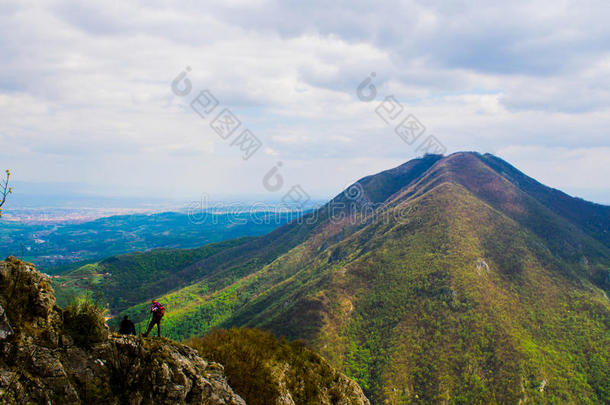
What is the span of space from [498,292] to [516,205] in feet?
232

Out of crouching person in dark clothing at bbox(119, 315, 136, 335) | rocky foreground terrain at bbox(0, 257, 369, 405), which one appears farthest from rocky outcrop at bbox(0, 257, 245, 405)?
crouching person in dark clothing at bbox(119, 315, 136, 335)

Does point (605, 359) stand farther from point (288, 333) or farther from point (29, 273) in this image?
point (29, 273)

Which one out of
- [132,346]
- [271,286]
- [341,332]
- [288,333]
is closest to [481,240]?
[341,332]

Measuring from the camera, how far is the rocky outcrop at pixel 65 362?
13359 millimetres

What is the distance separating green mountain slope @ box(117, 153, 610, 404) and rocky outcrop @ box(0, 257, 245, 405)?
6839 cm

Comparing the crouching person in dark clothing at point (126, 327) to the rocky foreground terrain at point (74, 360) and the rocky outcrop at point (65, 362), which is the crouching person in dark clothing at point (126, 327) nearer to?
the rocky foreground terrain at point (74, 360)

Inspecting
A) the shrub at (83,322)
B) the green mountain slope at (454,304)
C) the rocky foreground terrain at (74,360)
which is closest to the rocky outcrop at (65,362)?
the rocky foreground terrain at (74,360)

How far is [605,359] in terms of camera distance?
84188 millimetres

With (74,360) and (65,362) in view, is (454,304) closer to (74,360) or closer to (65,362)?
(74,360)

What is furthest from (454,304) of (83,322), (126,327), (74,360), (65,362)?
(65,362)

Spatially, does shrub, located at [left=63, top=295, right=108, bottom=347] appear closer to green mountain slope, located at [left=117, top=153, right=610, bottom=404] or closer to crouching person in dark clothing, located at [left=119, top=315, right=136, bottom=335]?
crouching person in dark clothing, located at [left=119, top=315, right=136, bottom=335]

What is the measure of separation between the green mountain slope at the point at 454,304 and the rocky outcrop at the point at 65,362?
6839 centimetres

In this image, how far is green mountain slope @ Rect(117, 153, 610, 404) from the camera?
77.8 meters

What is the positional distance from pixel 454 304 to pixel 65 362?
98871mm
